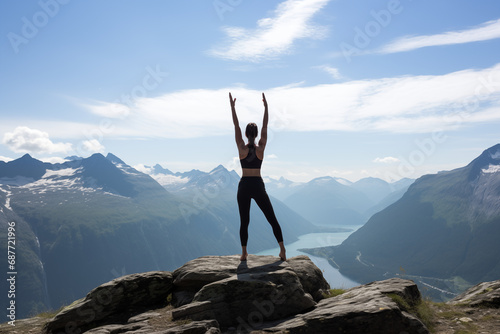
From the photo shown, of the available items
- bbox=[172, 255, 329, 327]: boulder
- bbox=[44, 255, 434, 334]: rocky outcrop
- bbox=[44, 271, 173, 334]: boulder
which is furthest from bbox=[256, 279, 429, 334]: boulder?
bbox=[44, 271, 173, 334]: boulder

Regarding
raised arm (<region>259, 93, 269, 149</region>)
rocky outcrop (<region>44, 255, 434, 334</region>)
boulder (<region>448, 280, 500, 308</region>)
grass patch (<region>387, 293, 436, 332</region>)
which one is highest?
raised arm (<region>259, 93, 269, 149</region>)

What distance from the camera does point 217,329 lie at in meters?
9.46

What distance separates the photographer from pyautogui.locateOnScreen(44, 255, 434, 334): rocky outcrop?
9.42 metres

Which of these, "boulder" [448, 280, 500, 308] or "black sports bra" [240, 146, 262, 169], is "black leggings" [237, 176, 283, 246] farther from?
"boulder" [448, 280, 500, 308]

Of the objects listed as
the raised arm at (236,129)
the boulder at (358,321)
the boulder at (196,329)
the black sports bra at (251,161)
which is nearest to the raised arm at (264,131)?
the black sports bra at (251,161)

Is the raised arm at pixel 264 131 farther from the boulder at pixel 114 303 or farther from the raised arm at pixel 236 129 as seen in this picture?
the boulder at pixel 114 303

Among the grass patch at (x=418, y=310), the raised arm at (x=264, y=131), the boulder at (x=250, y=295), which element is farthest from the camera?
the raised arm at (x=264, y=131)

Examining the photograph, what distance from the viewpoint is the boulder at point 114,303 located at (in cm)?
1157

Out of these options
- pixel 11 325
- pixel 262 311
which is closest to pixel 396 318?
pixel 262 311

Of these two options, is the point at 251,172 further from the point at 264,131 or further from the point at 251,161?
the point at 264,131

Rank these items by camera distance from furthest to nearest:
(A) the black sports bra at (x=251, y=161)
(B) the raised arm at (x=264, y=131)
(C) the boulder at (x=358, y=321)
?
(B) the raised arm at (x=264, y=131), (A) the black sports bra at (x=251, y=161), (C) the boulder at (x=358, y=321)

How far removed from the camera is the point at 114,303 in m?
12.1

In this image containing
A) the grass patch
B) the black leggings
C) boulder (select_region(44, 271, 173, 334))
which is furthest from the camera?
the black leggings

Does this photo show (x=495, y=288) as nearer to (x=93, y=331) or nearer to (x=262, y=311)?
(x=262, y=311)
